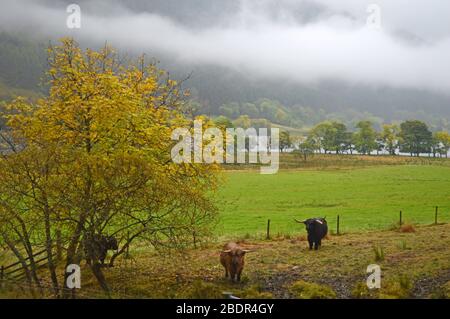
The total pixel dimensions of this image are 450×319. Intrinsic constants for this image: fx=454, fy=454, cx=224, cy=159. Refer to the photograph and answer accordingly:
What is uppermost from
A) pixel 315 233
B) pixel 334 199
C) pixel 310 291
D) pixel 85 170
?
pixel 85 170

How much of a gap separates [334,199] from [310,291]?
37.3 m

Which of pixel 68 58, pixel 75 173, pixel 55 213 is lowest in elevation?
pixel 55 213

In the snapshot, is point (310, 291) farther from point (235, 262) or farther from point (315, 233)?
point (315, 233)

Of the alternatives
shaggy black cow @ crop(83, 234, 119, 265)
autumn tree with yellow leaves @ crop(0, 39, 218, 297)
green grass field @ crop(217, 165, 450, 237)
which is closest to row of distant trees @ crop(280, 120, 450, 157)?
green grass field @ crop(217, 165, 450, 237)

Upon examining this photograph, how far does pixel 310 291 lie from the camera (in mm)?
15977

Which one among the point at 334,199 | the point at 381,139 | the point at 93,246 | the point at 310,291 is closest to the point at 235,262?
the point at 310,291

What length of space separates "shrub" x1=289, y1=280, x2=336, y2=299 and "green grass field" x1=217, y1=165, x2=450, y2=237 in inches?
266
